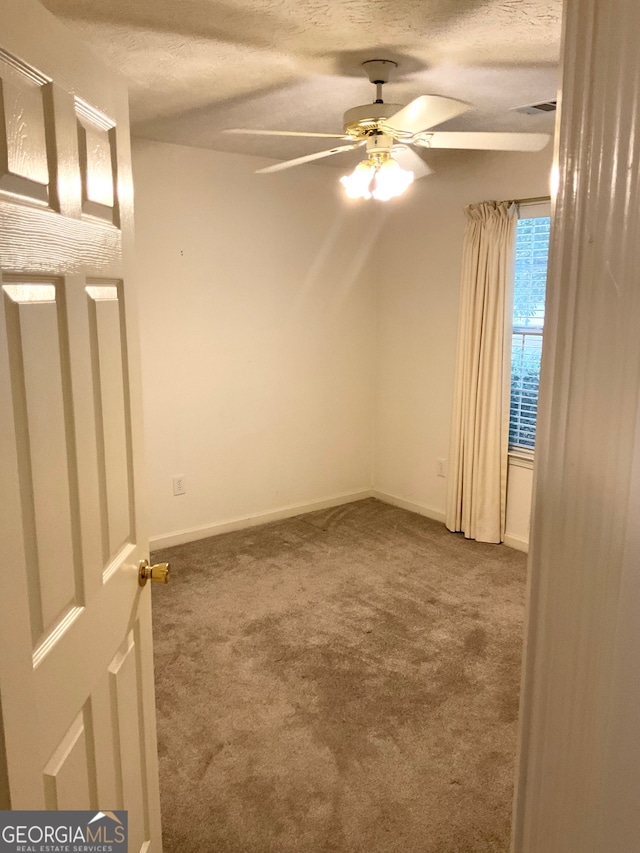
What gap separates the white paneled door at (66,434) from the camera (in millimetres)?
933

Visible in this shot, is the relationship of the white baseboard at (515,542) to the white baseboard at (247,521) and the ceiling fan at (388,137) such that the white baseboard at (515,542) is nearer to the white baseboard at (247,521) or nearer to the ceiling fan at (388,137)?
the white baseboard at (247,521)

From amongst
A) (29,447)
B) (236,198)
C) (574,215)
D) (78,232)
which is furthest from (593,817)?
(236,198)

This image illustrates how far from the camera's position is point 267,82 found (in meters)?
2.65

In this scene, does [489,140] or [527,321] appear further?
[527,321]

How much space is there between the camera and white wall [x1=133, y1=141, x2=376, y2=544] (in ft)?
12.8

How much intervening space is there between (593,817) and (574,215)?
2.25 ft

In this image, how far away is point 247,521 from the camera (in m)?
4.50

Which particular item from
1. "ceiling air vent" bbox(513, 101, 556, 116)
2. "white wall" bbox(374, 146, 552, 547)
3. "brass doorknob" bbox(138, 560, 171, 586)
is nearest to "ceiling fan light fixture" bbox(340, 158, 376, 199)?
"ceiling air vent" bbox(513, 101, 556, 116)

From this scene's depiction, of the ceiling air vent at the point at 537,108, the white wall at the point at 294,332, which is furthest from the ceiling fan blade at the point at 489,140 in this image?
the white wall at the point at 294,332

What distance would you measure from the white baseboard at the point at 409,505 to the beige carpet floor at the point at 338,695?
0.45 m

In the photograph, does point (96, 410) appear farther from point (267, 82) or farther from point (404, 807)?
point (267, 82)

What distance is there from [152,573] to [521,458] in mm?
2972
